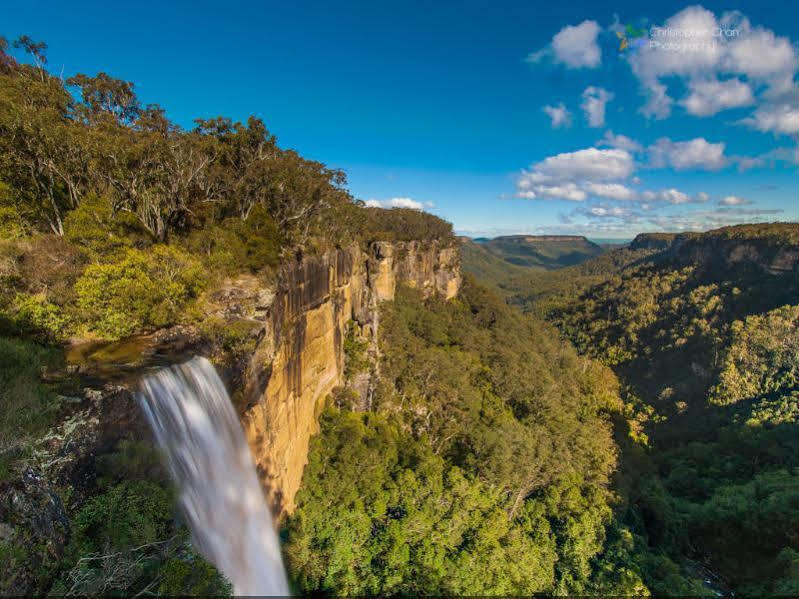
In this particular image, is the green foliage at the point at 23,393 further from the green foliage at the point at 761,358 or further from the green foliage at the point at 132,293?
the green foliage at the point at 761,358

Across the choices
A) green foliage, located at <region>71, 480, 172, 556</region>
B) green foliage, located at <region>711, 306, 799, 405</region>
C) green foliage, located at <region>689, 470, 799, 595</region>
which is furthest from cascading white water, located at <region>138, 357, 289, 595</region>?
green foliage, located at <region>711, 306, 799, 405</region>

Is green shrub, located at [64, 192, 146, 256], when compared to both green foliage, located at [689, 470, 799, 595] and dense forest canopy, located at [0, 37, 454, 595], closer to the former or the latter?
dense forest canopy, located at [0, 37, 454, 595]

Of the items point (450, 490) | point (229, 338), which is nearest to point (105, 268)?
point (229, 338)

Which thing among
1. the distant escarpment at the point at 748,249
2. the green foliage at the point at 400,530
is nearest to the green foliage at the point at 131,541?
the green foliage at the point at 400,530

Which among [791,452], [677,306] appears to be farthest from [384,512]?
[677,306]

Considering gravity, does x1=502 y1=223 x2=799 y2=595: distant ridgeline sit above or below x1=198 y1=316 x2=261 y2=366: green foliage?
below

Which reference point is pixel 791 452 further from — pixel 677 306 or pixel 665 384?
pixel 677 306

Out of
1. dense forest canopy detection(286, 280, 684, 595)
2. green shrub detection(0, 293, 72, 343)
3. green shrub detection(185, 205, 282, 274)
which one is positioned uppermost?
green shrub detection(185, 205, 282, 274)
